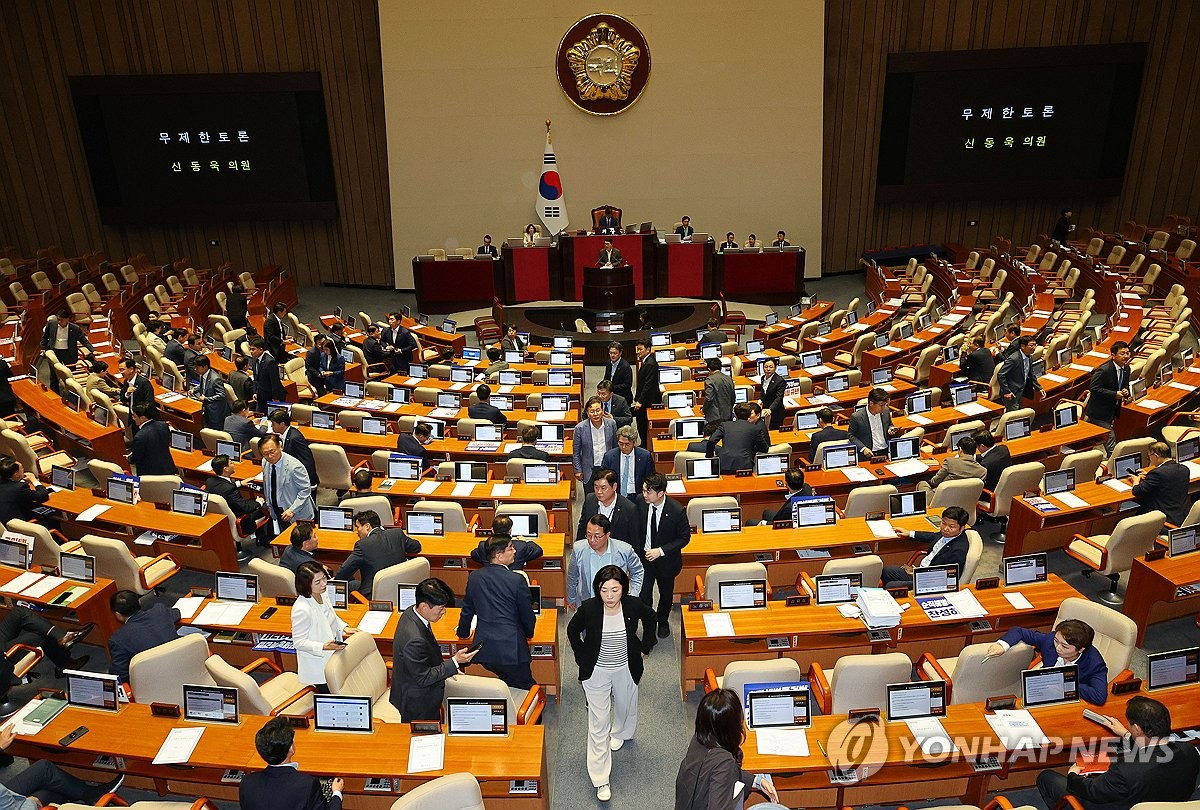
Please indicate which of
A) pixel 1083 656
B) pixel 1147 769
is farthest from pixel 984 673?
pixel 1147 769

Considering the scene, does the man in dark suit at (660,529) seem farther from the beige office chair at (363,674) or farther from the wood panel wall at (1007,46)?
the wood panel wall at (1007,46)

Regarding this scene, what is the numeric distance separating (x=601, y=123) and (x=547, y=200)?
235 cm

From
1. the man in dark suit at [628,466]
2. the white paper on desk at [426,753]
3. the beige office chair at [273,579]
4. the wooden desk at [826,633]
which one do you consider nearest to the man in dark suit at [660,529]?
the wooden desk at [826,633]

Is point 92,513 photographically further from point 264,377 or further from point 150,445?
point 264,377

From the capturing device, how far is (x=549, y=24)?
19953 mm

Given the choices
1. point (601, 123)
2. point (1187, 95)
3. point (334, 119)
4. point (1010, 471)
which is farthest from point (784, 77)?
point (1010, 471)

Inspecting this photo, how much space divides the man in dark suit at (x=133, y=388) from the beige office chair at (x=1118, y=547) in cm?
994

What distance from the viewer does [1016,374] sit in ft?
35.6

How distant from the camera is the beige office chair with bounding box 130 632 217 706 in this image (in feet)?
18.1

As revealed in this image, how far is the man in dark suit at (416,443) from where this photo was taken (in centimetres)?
951

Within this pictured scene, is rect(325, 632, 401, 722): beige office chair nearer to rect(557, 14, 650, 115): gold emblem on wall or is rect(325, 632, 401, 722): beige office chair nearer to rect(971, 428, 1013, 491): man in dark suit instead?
rect(971, 428, 1013, 491): man in dark suit

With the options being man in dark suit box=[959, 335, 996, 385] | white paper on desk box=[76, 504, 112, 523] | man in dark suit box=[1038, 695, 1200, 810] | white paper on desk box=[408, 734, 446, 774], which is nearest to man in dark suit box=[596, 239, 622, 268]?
man in dark suit box=[959, 335, 996, 385]

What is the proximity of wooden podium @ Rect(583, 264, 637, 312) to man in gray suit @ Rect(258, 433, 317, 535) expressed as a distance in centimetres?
1052

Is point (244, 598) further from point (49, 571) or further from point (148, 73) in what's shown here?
point (148, 73)
